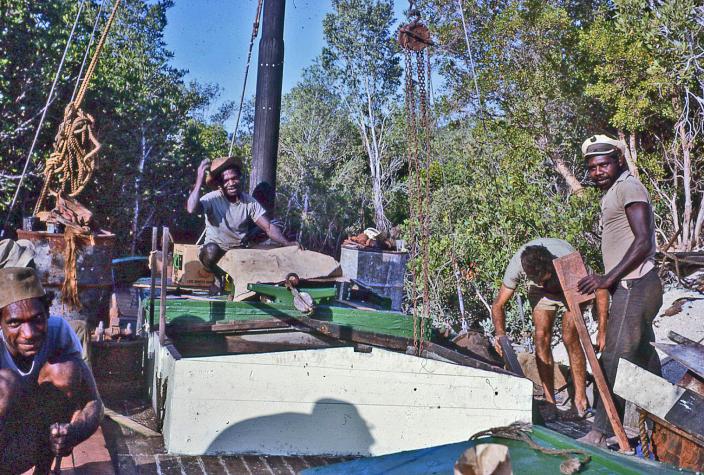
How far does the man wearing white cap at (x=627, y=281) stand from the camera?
4.82 metres

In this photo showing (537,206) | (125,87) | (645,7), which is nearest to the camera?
(537,206)

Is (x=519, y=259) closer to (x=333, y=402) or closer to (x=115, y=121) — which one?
(x=333, y=402)

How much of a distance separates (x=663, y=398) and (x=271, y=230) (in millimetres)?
4234

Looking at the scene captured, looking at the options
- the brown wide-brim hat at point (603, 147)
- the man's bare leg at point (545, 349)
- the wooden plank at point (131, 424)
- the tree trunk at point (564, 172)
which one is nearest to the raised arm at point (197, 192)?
the wooden plank at point (131, 424)

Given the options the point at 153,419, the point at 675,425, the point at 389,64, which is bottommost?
the point at 153,419

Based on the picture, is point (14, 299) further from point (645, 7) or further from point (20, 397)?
point (645, 7)

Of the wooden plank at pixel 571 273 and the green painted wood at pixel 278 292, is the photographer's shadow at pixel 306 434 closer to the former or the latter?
the green painted wood at pixel 278 292

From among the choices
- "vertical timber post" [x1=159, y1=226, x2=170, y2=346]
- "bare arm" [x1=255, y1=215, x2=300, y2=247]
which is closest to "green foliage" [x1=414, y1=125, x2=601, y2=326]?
"bare arm" [x1=255, y1=215, x2=300, y2=247]

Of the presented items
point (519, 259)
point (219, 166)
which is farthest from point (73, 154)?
point (519, 259)

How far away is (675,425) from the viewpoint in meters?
3.87

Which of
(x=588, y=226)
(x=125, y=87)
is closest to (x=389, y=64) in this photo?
(x=125, y=87)

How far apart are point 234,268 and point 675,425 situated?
382 centimetres

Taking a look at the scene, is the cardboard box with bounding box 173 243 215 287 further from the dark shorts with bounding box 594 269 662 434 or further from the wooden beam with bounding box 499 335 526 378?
the dark shorts with bounding box 594 269 662 434

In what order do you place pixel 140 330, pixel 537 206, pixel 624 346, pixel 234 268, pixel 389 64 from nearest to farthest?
pixel 624 346, pixel 234 268, pixel 140 330, pixel 537 206, pixel 389 64
